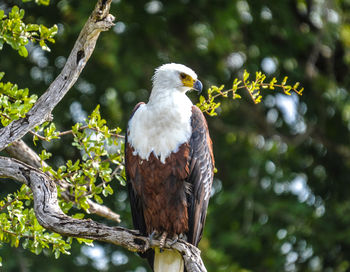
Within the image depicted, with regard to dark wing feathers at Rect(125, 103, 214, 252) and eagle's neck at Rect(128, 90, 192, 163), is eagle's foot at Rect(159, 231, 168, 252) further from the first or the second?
eagle's neck at Rect(128, 90, 192, 163)

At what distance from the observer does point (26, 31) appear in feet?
15.0

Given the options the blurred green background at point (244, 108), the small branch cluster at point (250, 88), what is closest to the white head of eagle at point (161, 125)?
the small branch cluster at point (250, 88)

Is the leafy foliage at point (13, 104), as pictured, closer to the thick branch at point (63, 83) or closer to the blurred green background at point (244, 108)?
the thick branch at point (63, 83)

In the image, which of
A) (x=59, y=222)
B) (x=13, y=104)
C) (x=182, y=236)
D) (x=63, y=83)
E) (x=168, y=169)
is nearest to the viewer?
(x=59, y=222)

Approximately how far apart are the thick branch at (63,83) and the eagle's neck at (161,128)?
0.79m

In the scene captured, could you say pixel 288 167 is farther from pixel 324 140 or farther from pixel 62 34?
pixel 62 34

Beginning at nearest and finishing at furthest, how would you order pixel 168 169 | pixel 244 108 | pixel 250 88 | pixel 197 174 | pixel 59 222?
pixel 59 222 < pixel 250 88 < pixel 168 169 < pixel 197 174 < pixel 244 108

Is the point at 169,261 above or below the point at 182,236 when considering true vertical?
below

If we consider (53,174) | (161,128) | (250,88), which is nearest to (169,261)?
(161,128)

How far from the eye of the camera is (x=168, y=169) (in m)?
4.96

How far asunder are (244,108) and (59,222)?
7625 mm

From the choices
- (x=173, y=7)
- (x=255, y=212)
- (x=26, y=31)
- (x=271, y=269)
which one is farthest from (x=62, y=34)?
(x=26, y=31)

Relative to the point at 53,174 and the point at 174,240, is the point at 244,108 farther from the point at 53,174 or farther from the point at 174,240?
the point at 53,174

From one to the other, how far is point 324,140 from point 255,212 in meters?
1.85
